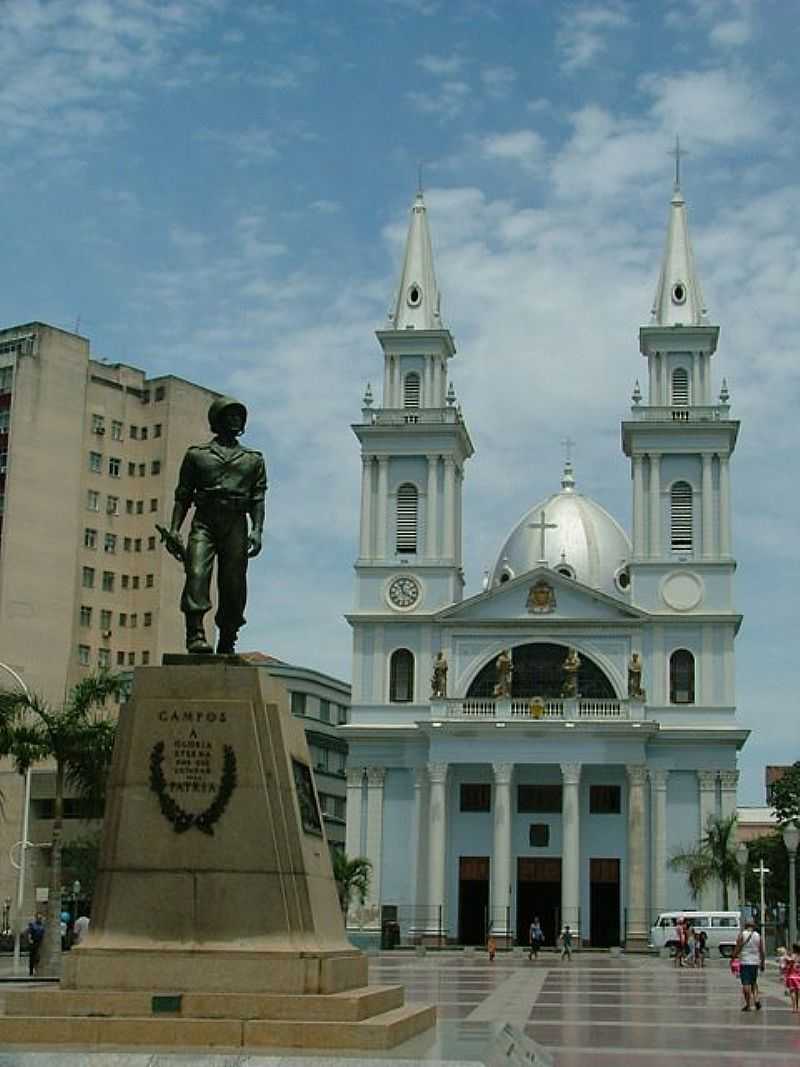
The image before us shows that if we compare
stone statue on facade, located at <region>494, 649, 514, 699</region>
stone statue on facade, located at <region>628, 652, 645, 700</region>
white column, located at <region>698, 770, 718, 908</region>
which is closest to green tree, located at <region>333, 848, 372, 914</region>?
stone statue on facade, located at <region>494, 649, 514, 699</region>

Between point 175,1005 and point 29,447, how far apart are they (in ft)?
274

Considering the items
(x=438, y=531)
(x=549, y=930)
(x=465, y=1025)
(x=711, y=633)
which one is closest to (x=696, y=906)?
(x=549, y=930)

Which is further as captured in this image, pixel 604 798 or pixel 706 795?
pixel 604 798

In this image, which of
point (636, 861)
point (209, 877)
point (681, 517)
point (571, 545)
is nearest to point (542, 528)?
point (571, 545)

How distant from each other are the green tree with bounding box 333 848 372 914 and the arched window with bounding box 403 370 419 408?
21.7 m

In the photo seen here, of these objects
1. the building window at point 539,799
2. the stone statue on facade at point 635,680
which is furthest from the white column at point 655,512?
the building window at point 539,799

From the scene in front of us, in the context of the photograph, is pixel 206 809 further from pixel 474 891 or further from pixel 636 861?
pixel 474 891

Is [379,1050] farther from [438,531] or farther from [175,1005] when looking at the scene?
[438,531]

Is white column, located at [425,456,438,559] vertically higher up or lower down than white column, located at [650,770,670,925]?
higher up

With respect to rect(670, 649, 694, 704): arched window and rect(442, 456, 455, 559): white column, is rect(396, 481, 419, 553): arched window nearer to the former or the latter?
rect(442, 456, 455, 559): white column

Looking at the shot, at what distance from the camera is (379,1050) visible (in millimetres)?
14172

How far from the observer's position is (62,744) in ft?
131

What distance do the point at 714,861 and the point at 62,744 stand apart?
3694 centimetres

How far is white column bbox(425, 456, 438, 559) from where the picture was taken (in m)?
77.7
